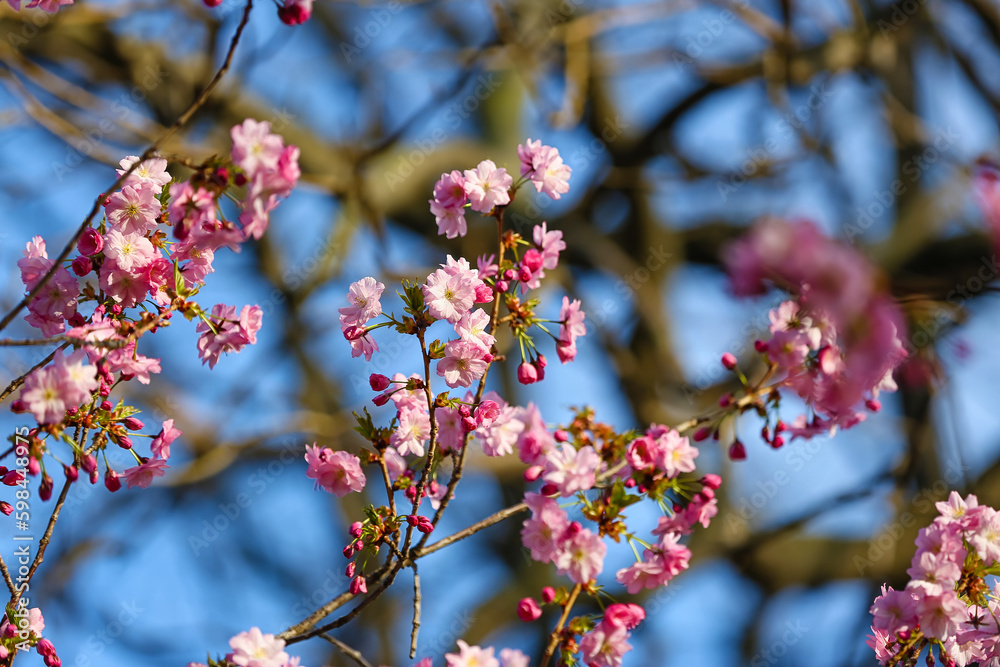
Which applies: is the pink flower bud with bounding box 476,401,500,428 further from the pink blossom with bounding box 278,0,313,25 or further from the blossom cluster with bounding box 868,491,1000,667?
the blossom cluster with bounding box 868,491,1000,667

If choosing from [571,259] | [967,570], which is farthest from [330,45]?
[967,570]

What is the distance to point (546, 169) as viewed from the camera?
1.56 meters

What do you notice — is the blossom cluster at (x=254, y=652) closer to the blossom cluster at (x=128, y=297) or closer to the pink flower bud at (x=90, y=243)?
the blossom cluster at (x=128, y=297)

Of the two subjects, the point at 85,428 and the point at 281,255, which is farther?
the point at 281,255

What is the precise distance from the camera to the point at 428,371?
4.42 ft

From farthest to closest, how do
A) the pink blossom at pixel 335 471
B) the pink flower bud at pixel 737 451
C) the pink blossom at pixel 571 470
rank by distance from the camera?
the pink flower bud at pixel 737 451
the pink blossom at pixel 335 471
the pink blossom at pixel 571 470

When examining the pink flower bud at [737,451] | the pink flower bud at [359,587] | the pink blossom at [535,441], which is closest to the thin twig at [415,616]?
the pink flower bud at [359,587]

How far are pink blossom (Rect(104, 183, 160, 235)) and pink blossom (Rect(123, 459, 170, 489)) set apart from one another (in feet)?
1.45

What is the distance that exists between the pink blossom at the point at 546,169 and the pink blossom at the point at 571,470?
549 millimetres

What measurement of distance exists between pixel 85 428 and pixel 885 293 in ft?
4.12

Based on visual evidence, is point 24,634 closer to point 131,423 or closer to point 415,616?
point 131,423

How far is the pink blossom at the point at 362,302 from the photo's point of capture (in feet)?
4.77

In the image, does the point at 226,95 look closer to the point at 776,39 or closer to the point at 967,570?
the point at 776,39

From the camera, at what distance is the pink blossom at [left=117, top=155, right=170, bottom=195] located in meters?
1.37
